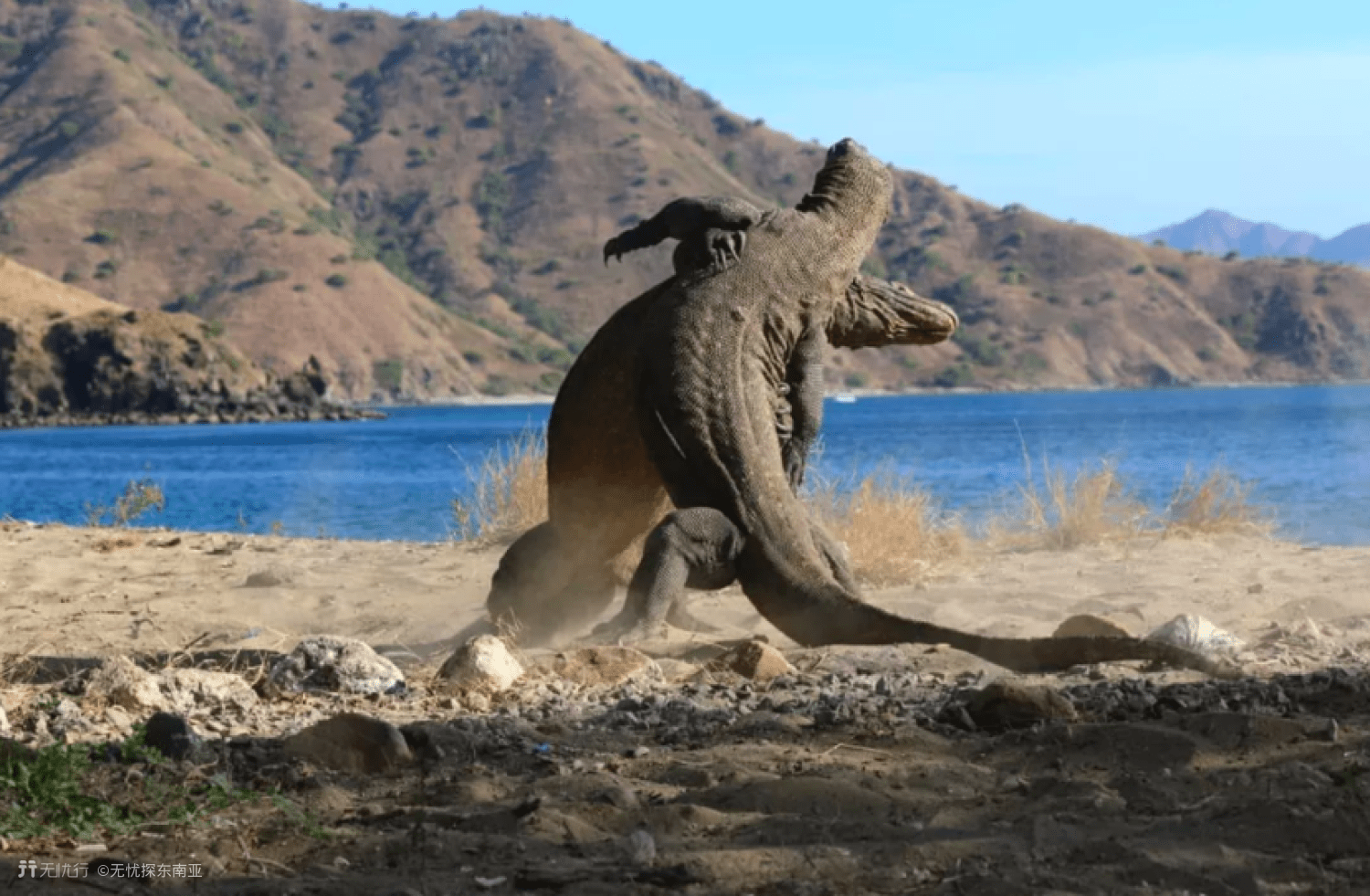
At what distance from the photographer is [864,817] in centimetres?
395

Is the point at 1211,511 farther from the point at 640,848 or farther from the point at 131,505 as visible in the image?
the point at 640,848

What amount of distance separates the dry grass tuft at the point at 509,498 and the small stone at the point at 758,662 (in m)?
5.69

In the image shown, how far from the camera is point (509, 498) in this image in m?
12.6

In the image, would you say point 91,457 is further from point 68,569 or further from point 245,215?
point 245,215

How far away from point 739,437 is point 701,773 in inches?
107

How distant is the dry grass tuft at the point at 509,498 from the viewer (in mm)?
12172

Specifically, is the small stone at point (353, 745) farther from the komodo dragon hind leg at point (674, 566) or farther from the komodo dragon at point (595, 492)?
the komodo dragon at point (595, 492)

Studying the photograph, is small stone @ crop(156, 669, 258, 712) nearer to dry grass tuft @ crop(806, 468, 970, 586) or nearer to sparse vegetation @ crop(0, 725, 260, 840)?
sparse vegetation @ crop(0, 725, 260, 840)

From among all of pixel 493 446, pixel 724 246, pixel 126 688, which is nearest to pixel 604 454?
pixel 724 246

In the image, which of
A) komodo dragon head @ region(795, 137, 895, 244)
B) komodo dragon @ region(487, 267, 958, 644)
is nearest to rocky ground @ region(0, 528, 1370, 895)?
komodo dragon @ region(487, 267, 958, 644)

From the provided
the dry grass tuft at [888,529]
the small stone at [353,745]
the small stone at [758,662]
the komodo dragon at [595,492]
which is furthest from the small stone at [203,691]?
the dry grass tuft at [888,529]

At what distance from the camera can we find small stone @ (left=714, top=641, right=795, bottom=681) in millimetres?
6176

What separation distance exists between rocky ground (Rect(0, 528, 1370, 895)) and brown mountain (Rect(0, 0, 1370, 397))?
9418 cm

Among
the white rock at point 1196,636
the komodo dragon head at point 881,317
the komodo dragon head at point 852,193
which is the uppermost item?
the komodo dragon head at point 852,193
